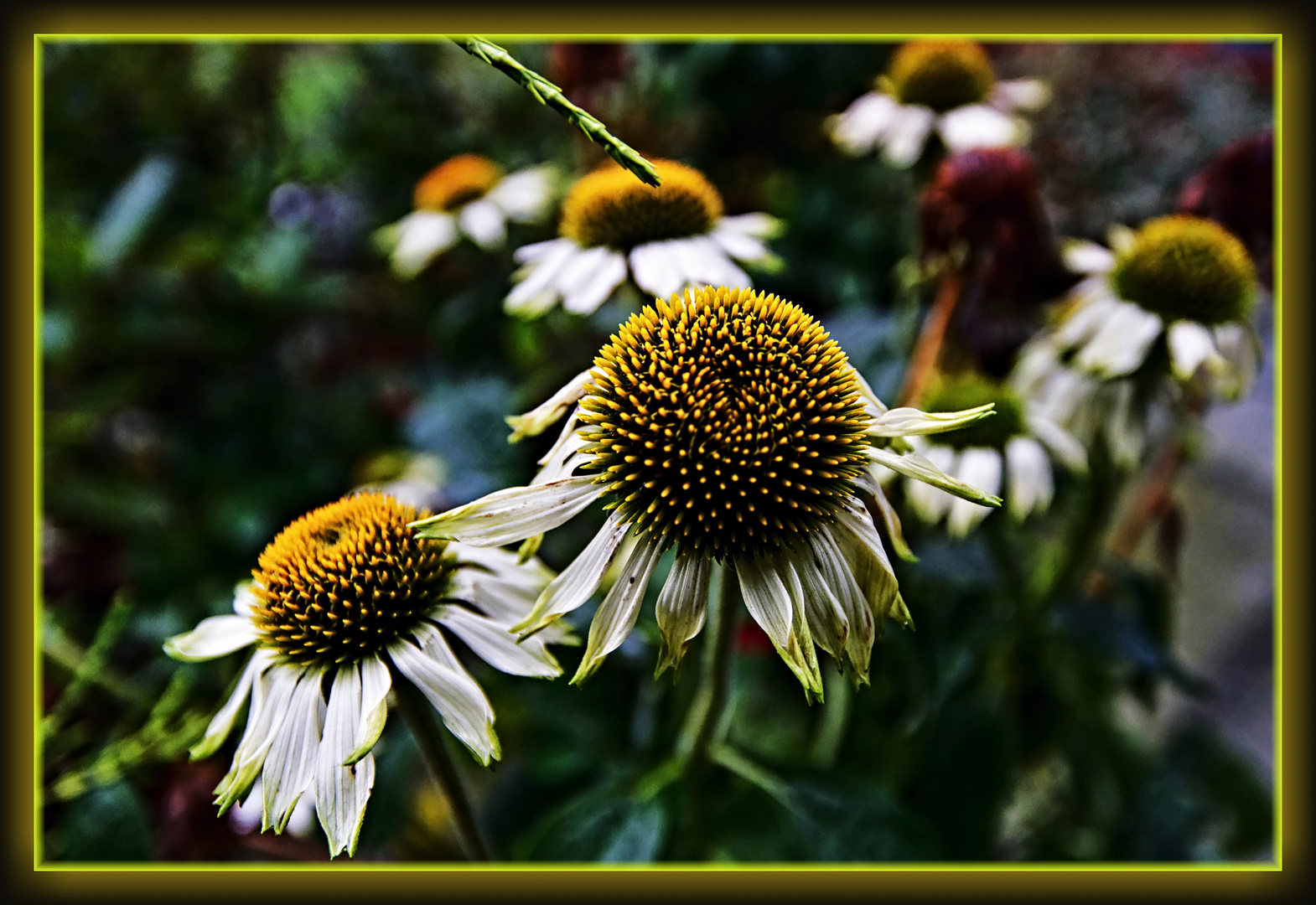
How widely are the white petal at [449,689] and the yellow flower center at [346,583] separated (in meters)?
0.02

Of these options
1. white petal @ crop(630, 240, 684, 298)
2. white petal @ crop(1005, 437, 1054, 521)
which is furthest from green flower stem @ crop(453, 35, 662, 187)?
white petal @ crop(1005, 437, 1054, 521)

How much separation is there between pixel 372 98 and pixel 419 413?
60 cm

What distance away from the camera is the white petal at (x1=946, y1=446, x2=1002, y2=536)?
23.3 inches

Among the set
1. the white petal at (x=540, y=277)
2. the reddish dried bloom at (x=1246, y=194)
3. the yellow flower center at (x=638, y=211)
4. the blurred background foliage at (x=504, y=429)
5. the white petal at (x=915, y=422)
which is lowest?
the blurred background foliage at (x=504, y=429)

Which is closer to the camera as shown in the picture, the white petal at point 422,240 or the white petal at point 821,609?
the white petal at point 821,609

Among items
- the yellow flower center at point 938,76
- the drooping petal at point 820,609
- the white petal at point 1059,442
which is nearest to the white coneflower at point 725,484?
the drooping petal at point 820,609

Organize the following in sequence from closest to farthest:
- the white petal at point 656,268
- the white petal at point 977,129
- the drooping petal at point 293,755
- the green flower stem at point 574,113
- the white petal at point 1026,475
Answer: the green flower stem at point 574,113 < the drooping petal at point 293,755 < the white petal at point 656,268 < the white petal at point 1026,475 < the white petal at point 977,129

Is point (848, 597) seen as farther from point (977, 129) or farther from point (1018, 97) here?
point (1018, 97)

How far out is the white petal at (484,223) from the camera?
762 millimetres

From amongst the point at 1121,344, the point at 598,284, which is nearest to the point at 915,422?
the point at 598,284

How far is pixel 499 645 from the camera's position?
16.6 inches

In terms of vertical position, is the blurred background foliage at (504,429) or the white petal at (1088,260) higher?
the white petal at (1088,260)

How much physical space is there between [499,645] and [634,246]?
0.91ft

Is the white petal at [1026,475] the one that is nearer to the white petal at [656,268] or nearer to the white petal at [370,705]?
the white petal at [656,268]
